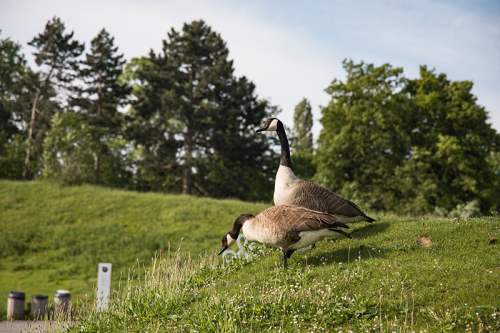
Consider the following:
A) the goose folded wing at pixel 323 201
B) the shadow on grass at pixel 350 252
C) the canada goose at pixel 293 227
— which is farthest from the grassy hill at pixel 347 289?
the goose folded wing at pixel 323 201

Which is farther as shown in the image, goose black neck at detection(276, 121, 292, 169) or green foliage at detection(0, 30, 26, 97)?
green foliage at detection(0, 30, 26, 97)

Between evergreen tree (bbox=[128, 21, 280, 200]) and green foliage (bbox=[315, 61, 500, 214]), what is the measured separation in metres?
9.25

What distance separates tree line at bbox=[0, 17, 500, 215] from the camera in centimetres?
2983

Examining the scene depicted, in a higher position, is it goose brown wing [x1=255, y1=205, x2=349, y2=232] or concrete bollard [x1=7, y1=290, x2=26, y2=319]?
goose brown wing [x1=255, y1=205, x2=349, y2=232]

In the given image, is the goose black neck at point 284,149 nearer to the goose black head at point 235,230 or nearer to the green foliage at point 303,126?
the goose black head at point 235,230

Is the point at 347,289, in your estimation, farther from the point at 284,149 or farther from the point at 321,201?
the point at 284,149

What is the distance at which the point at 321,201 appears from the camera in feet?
24.3

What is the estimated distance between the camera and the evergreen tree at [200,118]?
36875mm

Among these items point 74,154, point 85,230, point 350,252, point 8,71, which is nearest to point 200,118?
point 74,154

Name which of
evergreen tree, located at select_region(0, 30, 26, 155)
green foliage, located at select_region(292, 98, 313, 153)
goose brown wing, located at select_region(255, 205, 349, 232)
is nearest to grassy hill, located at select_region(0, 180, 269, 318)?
goose brown wing, located at select_region(255, 205, 349, 232)

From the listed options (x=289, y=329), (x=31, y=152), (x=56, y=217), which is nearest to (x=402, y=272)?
(x=289, y=329)

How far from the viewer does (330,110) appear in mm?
33312

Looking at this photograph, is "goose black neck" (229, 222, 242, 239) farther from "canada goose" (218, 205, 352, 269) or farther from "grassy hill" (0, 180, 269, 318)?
"grassy hill" (0, 180, 269, 318)

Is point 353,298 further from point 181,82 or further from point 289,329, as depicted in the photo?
point 181,82
